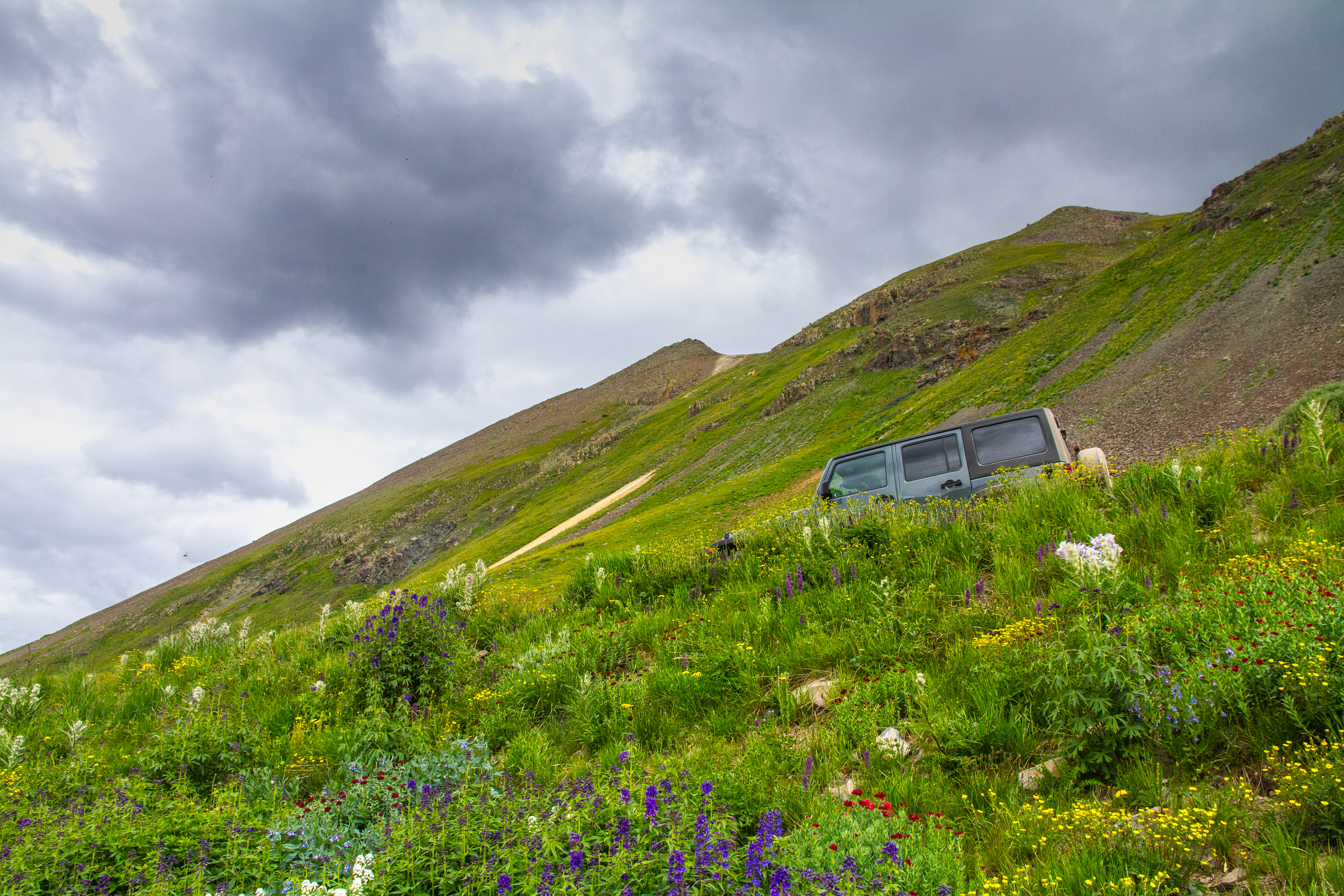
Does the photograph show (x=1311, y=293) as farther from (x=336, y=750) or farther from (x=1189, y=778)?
(x=336, y=750)

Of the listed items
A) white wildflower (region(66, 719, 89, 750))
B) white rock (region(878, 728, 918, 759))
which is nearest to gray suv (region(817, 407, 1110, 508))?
white rock (region(878, 728, 918, 759))

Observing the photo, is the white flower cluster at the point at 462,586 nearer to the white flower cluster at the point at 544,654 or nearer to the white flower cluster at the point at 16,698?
the white flower cluster at the point at 544,654

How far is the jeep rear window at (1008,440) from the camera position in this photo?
10406 millimetres

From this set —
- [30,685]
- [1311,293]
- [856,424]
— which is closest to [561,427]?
[856,424]

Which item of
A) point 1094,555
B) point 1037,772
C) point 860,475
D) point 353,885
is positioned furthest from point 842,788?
point 860,475

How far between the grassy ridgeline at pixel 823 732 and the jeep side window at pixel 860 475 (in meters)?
2.42

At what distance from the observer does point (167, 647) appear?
11094 millimetres

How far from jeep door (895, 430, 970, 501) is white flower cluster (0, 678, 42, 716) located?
43.6 ft

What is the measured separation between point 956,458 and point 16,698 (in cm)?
1463

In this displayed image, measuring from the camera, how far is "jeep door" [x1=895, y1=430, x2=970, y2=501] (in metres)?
10.6

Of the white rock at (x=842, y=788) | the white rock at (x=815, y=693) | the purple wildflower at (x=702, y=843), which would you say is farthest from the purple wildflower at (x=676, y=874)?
the white rock at (x=815, y=693)

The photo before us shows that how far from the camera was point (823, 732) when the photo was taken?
16.6ft

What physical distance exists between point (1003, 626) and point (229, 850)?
6268 millimetres

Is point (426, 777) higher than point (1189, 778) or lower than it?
higher
